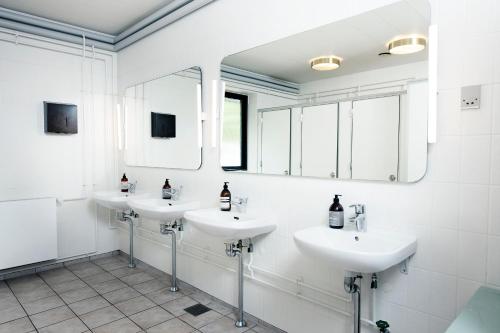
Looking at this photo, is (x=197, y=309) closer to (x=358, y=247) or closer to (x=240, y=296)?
(x=240, y=296)

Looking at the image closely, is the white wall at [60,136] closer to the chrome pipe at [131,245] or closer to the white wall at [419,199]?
the chrome pipe at [131,245]

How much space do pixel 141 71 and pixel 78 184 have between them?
4.95 feet

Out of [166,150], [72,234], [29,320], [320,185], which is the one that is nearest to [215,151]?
[166,150]

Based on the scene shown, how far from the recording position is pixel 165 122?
346cm

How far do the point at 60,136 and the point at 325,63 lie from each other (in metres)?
3.08

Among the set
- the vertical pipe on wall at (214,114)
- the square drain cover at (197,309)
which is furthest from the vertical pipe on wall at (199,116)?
the square drain cover at (197,309)

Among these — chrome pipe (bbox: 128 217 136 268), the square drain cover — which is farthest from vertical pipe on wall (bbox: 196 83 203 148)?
chrome pipe (bbox: 128 217 136 268)

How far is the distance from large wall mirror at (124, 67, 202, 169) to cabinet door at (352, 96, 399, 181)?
1483 mm

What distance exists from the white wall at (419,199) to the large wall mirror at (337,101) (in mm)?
78

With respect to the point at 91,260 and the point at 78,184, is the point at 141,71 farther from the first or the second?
the point at 91,260

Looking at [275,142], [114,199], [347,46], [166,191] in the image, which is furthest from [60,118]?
[347,46]

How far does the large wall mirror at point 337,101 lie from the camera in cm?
169

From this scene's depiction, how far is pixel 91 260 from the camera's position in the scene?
3.98 meters

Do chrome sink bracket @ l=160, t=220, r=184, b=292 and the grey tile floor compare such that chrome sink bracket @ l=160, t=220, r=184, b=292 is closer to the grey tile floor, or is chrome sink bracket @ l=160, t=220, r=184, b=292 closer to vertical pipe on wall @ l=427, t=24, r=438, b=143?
the grey tile floor
